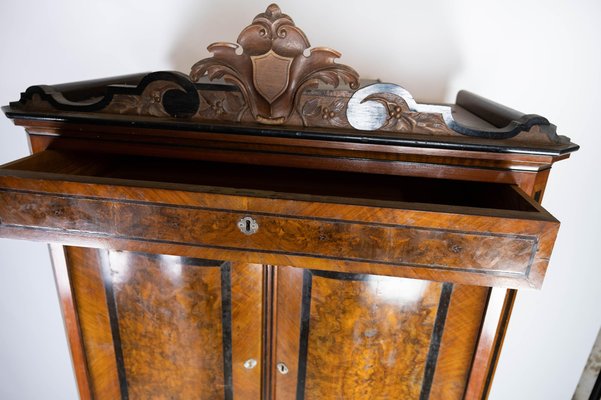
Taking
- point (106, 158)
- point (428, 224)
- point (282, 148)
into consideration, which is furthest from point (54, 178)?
point (428, 224)

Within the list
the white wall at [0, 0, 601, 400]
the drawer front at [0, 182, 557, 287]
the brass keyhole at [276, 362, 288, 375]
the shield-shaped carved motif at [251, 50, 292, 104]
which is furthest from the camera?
the white wall at [0, 0, 601, 400]

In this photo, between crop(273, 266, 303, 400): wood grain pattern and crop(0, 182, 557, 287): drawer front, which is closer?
crop(0, 182, 557, 287): drawer front

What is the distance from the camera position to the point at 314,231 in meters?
0.54

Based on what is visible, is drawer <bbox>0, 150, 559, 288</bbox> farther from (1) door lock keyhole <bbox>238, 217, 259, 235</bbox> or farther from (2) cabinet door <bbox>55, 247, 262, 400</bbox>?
(2) cabinet door <bbox>55, 247, 262, 400</bbox>

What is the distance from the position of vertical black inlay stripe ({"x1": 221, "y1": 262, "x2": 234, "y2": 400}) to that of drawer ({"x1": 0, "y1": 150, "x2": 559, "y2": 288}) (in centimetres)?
10

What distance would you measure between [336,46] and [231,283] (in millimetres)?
658

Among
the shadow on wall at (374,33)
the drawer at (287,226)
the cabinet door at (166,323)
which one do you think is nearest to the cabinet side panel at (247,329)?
→ the cabinet door at (166,323)

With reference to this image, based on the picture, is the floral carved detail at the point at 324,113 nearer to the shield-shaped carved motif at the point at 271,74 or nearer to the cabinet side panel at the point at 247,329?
the shield-shaped carved motif at the point at 271,74

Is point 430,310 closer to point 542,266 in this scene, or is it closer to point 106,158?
point 542,266

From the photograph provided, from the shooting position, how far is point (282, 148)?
2.21 feet

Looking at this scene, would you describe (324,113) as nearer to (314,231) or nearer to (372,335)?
(314,231)

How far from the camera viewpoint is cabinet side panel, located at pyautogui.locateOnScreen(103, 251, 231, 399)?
682 millimetres

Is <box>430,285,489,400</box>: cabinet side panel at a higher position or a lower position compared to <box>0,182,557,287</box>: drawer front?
lower

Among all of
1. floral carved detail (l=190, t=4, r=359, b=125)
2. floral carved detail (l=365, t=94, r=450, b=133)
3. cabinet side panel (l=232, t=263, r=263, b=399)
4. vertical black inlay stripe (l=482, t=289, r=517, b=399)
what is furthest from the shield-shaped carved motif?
vertical black inlay stripe (l=482, t=289, r=517, b=399)
